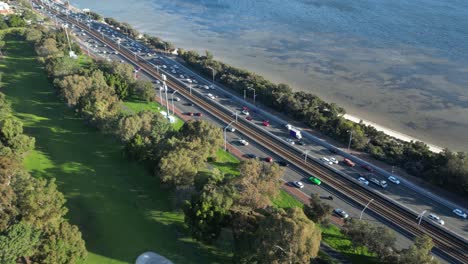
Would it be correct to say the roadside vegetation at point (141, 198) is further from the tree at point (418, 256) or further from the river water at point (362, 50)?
the river water at point (362, 50)

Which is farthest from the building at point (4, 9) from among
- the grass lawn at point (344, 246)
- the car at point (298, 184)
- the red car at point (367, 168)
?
the grass lawn at point (344, 246)

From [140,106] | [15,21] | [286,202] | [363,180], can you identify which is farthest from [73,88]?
[15,21]

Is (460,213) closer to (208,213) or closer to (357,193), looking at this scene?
(357,193)

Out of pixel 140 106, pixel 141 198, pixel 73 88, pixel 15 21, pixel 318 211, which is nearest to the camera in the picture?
pixel 318 211

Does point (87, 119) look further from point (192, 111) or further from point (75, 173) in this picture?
point (192, 111)

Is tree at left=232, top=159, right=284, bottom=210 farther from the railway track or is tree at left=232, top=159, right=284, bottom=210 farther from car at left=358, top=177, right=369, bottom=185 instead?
car at left=358, top=177, right=369, bottom=185

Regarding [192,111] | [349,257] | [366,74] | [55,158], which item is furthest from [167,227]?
[366,74]
